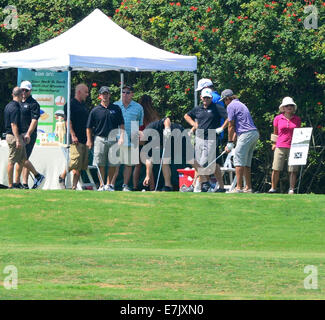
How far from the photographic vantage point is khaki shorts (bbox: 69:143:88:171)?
62.6 ft

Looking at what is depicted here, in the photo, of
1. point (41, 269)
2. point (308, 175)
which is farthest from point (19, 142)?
point (308, 175)

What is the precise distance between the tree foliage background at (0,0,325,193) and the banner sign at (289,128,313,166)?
4026 millimetres

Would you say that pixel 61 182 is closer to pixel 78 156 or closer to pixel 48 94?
pixel 78 156

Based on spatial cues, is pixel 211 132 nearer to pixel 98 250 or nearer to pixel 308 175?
pixel 98 250

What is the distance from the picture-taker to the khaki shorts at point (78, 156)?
62.6 ft

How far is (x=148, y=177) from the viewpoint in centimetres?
1956

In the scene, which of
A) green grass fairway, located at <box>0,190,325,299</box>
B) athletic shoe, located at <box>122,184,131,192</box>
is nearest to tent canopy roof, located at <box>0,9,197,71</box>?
athletic shoe, located at <box>122,184,131,192</box>

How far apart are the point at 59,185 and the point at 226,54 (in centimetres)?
570

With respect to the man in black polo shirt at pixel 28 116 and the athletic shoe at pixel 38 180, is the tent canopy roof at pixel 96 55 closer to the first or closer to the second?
the man in black polo shirt at pixel 28 116

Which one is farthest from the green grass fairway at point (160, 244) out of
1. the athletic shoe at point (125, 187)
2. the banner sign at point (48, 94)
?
the banner sign at point (48, 94)

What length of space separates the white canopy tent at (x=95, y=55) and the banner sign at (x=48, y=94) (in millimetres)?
339

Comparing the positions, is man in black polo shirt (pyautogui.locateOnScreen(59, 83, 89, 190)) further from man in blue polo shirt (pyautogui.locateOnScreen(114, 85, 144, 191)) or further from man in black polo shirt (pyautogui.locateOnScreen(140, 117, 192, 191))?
man in black polo shirt (pyautogui.locateOnScreen(140, 117, 192, 191))

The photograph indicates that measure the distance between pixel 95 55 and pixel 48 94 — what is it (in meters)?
2.04

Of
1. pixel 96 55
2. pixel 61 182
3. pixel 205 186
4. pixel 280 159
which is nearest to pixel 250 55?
pixel 96 55
